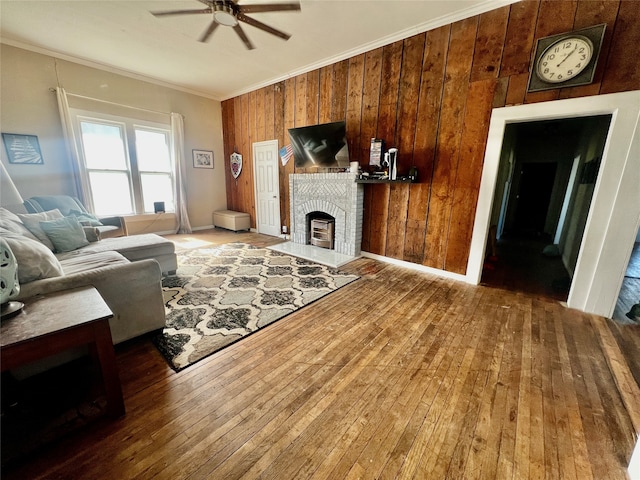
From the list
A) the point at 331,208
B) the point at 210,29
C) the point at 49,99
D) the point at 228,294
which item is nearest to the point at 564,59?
the point at 331,208

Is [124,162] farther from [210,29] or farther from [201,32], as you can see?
[210,29]

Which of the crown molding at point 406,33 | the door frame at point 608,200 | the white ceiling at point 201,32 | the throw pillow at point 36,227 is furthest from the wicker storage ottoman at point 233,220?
the door frame at point 608,200

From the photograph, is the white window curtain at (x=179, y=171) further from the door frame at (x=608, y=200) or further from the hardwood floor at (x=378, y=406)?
the door frame at (x=608, y=200)

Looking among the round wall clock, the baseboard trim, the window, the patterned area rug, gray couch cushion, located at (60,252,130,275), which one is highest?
the round wall clock

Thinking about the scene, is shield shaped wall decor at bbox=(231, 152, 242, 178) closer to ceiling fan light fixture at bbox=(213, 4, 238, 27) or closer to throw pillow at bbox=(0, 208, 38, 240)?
ceiling fan light fixture at bbox=(213, 4, 238, 27)

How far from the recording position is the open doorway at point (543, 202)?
3.21 meters

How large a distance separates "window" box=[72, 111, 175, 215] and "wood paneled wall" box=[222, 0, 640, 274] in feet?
10.1

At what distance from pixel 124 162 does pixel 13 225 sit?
3226 mm

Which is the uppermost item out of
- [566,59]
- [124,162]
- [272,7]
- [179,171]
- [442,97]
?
[272,7]

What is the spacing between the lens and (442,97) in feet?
9.95

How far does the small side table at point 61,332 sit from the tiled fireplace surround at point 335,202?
3.11 metres

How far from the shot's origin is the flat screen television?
3773 mm

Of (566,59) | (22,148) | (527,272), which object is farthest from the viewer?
(22,148)

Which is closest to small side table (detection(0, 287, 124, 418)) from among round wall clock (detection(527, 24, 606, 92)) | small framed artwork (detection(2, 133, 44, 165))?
round wall clock (detection(527, 24, 606, 92))
